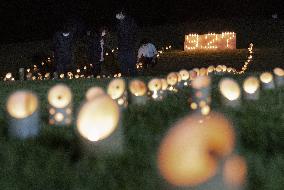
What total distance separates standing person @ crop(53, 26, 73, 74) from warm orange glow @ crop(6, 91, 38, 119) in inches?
422

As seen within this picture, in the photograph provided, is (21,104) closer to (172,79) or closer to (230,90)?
(230,90)

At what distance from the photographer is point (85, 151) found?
17.2 feet

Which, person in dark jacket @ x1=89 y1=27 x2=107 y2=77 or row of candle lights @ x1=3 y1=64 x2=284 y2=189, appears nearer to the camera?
row of candle lights @ x1=3 y1=64 x2=284 y2=189

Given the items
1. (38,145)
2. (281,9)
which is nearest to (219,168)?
(38,145)

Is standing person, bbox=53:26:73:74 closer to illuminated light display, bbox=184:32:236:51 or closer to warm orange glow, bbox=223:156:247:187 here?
illuminated light display, bbox=184:32:236:51

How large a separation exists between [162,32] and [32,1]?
19.6ft

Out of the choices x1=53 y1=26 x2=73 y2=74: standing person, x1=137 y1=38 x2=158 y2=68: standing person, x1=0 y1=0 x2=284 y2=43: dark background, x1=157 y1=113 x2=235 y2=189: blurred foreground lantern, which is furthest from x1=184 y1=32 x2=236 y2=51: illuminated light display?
x1=157 y1=113 x2=235 y2=189: blurred foreground lantern

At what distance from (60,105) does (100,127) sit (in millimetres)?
1010

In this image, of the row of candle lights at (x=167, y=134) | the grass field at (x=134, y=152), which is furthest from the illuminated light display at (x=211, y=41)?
the row of candle lights at (x=167, y=134)

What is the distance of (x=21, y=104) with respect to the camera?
5551 mm

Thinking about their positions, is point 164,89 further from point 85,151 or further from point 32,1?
point 32,1

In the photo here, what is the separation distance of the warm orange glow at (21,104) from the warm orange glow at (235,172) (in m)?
1.90

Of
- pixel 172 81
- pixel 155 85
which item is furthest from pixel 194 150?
pixel 172 81

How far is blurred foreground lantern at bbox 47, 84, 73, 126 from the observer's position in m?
5.94
